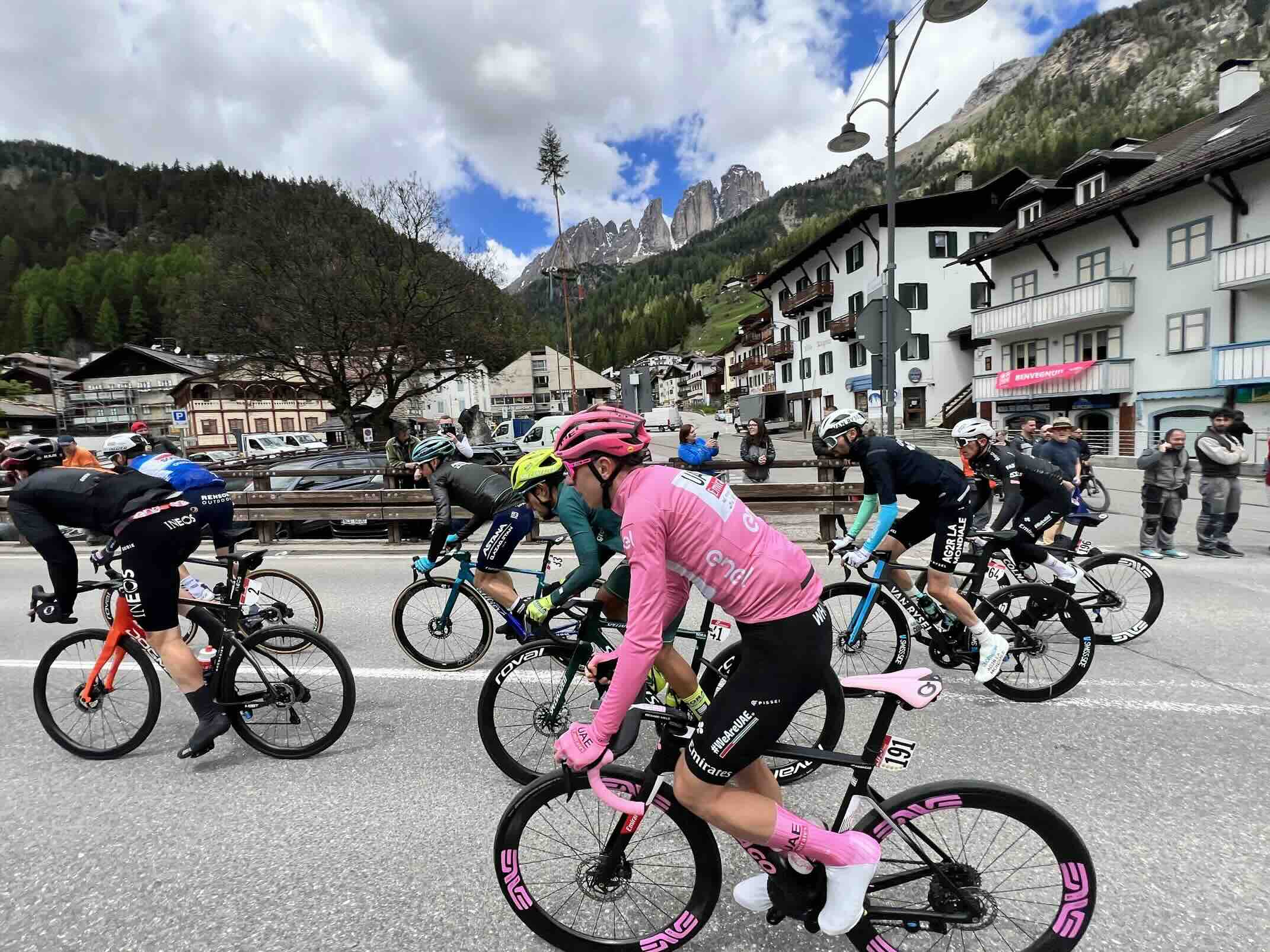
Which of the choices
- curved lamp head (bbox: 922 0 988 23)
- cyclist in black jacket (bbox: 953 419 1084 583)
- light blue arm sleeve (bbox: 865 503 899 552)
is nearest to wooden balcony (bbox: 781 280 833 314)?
curved lamp head (bbox: 922 0 988 23)

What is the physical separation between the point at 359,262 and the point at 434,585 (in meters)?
29.6

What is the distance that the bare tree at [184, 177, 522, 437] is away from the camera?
1164 inches

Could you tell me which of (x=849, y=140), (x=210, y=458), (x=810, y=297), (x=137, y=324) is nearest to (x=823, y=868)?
(x=849, y=140)

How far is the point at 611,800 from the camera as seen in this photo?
84.8 inches

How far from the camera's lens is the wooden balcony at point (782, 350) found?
5600 centimetres

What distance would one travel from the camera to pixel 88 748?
12.6ft

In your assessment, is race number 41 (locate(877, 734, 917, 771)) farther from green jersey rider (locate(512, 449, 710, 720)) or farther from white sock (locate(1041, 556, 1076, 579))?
white sock (locate(1041, 556, 1076, 579))

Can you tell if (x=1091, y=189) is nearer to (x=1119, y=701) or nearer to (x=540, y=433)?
(x=540, y=433)

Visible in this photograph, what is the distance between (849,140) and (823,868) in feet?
44.3

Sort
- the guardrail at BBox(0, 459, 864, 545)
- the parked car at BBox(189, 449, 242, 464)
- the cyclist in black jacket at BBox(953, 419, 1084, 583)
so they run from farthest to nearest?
the parked car at BBox(189, 449, 242, 464), the guardrail at BBox(0, 459, 864, 545), the cyclist in black jacket at BBox(953, 419, 1084, 583)

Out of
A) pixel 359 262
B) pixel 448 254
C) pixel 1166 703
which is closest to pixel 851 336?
pixel 448 254

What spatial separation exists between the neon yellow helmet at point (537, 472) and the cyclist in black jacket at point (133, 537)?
2.01 m

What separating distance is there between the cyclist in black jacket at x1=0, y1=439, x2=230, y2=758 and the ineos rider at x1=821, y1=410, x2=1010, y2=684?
4103 mm

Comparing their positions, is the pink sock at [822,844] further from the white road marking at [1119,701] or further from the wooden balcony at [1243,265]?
the wooden balcony at [1243,265]
